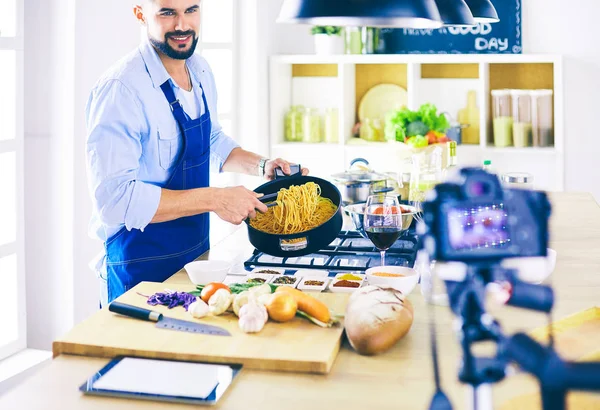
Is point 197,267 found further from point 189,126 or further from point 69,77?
point 69,77

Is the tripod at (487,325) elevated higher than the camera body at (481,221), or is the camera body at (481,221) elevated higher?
the camera body at (481,221)

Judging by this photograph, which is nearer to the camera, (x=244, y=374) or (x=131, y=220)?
(x=244, y=374)

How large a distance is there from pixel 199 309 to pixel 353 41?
3984 millimetres

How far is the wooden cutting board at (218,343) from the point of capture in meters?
1.60

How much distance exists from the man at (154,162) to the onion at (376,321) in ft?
2.81

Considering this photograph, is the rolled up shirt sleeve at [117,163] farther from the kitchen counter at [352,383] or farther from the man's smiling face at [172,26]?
the kitchen counter at [352,383]

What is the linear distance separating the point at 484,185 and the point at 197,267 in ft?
4.57

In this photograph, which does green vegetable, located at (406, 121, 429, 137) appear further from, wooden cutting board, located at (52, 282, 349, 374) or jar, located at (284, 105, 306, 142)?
wooden cutting board, located at (52, 282, 349, 374)

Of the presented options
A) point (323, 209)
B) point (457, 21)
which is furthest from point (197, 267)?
point (457, 21)

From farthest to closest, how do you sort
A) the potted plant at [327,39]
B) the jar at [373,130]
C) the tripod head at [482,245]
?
1. the jar at [373,130]
2. the potted plant at [327,39]
3. the tripod head at [482,245]

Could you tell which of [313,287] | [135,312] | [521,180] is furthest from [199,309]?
[521,180]

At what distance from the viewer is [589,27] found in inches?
207

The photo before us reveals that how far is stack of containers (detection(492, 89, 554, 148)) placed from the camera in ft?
17.1

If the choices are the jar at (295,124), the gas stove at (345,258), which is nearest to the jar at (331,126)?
the jar at (295,124)
